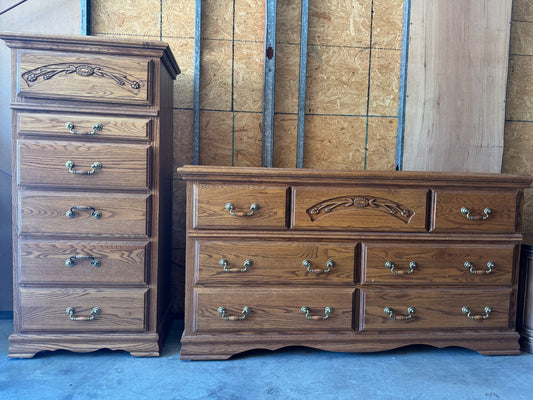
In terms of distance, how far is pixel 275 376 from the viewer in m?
1.70

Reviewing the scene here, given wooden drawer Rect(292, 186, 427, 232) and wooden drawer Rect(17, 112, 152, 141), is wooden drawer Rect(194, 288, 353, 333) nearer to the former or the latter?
wooden drawer Rect(292, 186, 427, 232)

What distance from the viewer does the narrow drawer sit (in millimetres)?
1746

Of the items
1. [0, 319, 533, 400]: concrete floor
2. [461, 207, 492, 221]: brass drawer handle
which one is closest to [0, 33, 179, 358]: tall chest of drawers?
[0, 319, 533, 400]: concrete floor

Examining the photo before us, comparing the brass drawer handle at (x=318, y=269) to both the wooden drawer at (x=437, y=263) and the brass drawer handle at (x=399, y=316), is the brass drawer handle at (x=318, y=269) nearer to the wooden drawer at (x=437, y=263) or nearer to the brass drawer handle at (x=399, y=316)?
the wooden drawer at (x=437, y=263)

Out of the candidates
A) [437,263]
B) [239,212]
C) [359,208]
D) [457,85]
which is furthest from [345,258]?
[457,85]

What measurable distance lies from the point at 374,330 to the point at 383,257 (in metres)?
0.41

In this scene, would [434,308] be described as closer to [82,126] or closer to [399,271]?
[399,271]

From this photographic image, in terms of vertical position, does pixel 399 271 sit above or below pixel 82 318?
above

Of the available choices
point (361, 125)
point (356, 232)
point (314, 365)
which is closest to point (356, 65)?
point (361, 125)

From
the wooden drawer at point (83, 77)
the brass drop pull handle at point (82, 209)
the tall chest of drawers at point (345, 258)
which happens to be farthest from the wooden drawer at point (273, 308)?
the wooden drawer at point (83, 77)

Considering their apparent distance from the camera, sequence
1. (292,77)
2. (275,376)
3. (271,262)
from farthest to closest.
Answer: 1. (292,77)
2. (271,262)
3. (275,376)

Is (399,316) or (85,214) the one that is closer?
(85,214)

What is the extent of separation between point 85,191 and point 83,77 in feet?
1.90

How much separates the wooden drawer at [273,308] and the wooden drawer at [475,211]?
2.20 feet
